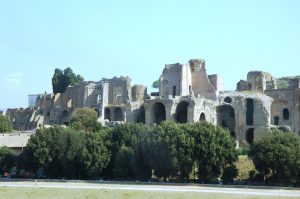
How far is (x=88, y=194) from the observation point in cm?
3681

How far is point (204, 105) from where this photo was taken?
66625 millimetres

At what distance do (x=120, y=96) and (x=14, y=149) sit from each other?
79.3ft

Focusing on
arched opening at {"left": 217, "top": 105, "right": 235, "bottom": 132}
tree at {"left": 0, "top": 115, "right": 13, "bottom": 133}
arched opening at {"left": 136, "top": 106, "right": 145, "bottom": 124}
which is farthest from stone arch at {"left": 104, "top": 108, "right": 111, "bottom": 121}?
arched opening at {"left": 217, "top": 105, "right": 235, "bottom": 132}

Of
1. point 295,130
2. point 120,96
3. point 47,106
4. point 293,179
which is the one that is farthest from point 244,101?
point 47,106

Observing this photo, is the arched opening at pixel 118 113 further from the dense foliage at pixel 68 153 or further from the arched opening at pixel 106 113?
the dense foliage at pixel 68 153

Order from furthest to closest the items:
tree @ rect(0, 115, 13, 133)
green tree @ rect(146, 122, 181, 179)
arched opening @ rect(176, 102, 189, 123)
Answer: tree @ rect(0, 115, 13, 133) < arched opening @ rect(176, 102, 189, 123) < green tree @ rect(146, 122, 181, 179)

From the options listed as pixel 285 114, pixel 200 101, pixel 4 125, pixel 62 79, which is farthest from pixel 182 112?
pixel 62 79

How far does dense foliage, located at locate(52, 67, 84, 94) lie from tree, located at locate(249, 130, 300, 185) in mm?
57343

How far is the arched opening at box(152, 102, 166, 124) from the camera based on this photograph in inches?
2697

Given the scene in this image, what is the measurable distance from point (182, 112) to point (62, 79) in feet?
116

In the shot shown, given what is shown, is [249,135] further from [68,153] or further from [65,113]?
[65,113]

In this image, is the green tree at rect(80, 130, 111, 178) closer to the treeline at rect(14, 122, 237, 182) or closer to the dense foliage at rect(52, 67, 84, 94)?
the treeline at rect(14, 122, 237, 182)

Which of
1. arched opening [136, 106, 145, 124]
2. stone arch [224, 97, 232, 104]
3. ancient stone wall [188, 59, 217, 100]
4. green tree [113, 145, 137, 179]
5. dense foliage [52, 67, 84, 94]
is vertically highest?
dense foliage [52, 67, 84, 94]

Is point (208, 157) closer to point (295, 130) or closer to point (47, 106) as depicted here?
point (295, 130)
